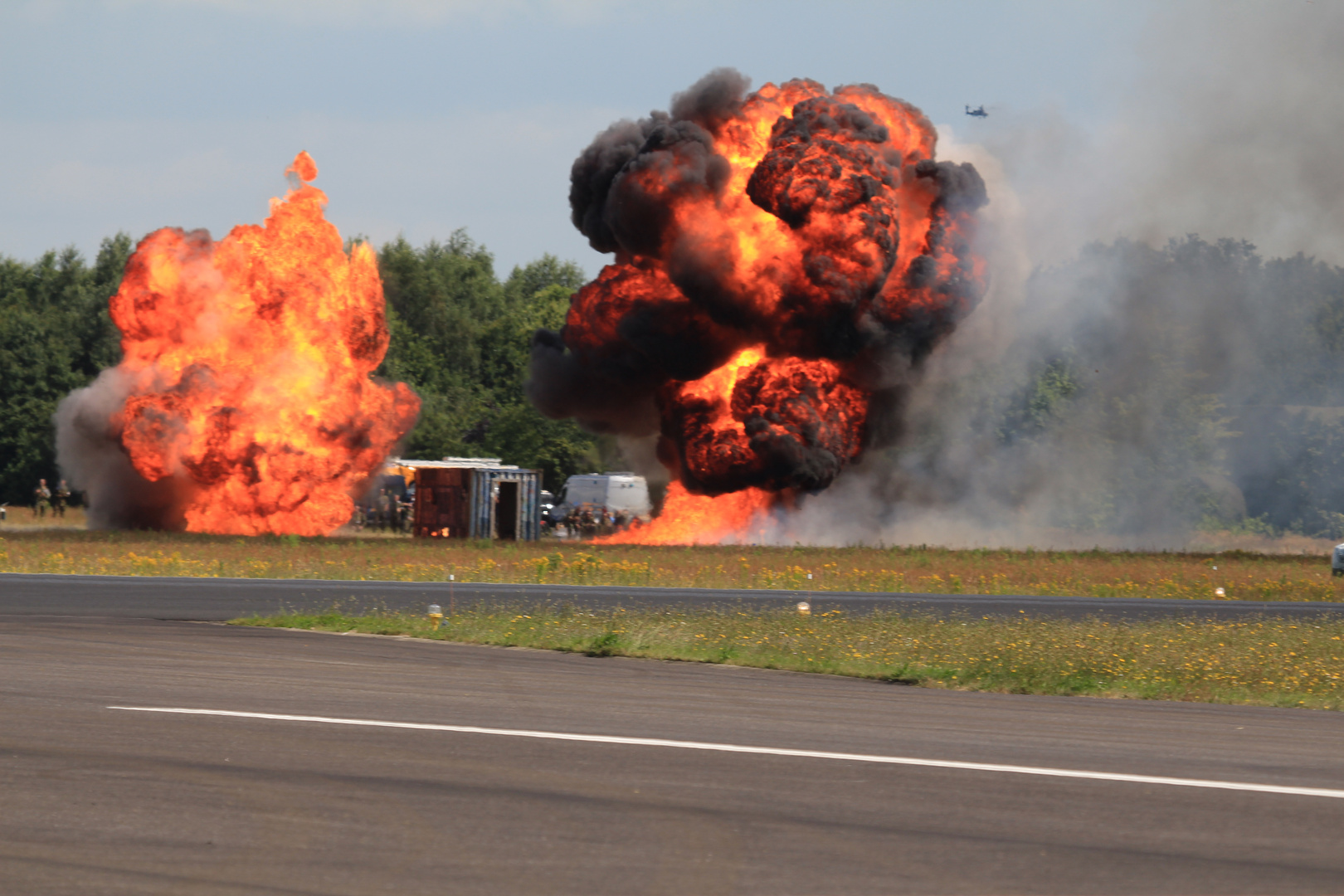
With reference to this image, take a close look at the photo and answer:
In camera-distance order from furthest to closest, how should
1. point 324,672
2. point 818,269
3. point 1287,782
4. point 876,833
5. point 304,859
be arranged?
point 818,269, point 324,672, point 1287,782, point 876,833, point 304,859

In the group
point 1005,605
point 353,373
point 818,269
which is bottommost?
point 1005,605

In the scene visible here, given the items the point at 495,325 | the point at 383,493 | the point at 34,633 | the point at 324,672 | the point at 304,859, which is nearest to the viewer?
the point at 304,859

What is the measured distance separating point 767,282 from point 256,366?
19510mm

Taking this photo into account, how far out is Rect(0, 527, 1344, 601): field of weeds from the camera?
36.2 meters

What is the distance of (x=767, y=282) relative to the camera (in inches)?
2319

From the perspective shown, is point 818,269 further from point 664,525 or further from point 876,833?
point 876,833

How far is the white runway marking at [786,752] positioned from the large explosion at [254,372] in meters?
47.3

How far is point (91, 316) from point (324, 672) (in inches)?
3406

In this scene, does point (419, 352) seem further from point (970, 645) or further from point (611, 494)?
point (970, 645)

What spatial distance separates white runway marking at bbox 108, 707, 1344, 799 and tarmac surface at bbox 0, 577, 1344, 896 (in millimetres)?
43

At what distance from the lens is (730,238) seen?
5922 centimetres

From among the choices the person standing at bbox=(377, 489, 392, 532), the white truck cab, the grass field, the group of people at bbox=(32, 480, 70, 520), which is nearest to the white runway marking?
the grass field

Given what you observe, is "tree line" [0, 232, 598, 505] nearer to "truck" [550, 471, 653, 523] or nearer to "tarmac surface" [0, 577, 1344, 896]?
"truck" [550, 471, 653, 523]

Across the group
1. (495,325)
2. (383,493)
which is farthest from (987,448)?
(495,325)
